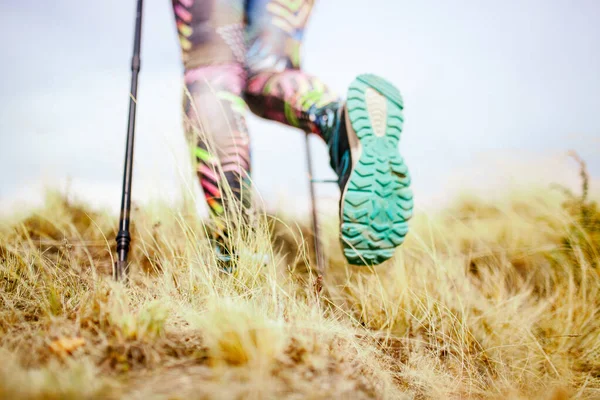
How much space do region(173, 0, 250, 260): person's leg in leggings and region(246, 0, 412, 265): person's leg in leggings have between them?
0.32ft

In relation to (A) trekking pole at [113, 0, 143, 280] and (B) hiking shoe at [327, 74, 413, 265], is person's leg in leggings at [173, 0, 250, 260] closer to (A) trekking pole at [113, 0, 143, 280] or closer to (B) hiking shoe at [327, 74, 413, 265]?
(A) trekking pole at [113, 0, 143, 280]

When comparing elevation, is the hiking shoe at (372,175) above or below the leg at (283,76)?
below

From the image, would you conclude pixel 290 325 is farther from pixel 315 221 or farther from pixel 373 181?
pixel 315 221

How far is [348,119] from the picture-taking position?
1.26 m

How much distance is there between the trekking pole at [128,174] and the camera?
1.06m

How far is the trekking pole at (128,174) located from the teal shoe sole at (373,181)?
609mm

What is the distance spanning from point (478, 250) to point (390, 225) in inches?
33.9

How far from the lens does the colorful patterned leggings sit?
3.89 ft

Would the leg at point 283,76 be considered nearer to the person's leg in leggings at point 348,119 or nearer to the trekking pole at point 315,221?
the person's leg in leggings at point 348,119

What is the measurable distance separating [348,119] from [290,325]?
2.47 feet

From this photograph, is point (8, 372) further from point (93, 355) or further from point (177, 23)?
point (177, 23)

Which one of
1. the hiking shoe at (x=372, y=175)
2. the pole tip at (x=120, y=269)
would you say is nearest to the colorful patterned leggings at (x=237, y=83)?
the hiking shoe at (x=372, y=175)

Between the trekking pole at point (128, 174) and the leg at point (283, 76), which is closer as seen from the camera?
the trekking pole at point (128, 174)

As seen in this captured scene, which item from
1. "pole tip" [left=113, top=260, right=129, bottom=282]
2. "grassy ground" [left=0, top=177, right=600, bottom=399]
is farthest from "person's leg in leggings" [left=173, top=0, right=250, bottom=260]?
"pole tip" [left=113, top=260, right=129, bottom=282]
